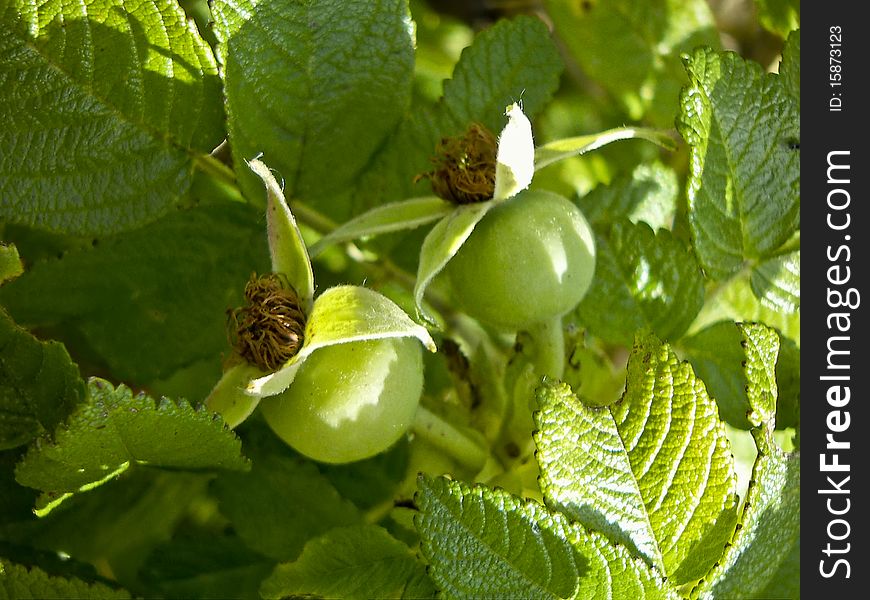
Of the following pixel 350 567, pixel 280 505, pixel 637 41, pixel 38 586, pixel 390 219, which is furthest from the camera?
pixel 637 41

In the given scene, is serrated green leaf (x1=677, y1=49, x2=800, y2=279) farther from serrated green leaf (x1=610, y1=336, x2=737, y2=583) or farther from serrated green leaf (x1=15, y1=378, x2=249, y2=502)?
serrated green leaf (x1=15, y1=378, x2=249, y2=502)

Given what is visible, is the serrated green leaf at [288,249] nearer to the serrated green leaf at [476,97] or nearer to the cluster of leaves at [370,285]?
the cluster of leaves at [370,285]

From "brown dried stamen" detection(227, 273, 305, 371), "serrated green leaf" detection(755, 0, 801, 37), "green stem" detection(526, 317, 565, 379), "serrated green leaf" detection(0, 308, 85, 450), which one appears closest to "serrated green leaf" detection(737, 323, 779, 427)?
"green stem" detection(526, 317, 565, 379)

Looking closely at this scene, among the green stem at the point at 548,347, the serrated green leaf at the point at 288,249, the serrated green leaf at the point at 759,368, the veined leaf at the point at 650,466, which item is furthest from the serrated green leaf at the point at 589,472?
the serrated green leaf at the point at 288,249

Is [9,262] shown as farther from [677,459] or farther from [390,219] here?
[677,459]

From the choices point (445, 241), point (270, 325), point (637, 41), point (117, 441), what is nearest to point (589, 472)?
point (445, 241)

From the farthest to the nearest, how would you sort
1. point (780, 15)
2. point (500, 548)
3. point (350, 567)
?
point (780, 15), point (350, 567), point (500, 548)
